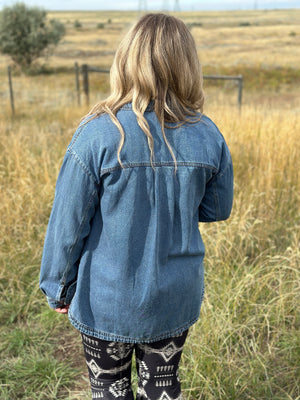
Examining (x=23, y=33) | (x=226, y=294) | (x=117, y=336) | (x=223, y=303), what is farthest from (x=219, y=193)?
(x=23, y=33)

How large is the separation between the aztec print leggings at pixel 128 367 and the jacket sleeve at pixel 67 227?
197mm

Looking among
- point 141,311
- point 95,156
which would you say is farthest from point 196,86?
point 141,311

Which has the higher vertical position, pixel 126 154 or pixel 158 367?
pixel 126 154

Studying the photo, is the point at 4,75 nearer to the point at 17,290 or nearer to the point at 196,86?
the point at 17,290

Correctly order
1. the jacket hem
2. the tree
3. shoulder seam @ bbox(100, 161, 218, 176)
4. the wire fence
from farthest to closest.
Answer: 1. the tree
2. the wire fence
3. the jacket hem
4. shoulder seam @ bbox(100, 161, 218, 176)

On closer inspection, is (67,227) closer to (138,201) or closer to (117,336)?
(138,201)

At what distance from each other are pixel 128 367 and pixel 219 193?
71 centimetres

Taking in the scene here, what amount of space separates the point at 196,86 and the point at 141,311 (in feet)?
2.40

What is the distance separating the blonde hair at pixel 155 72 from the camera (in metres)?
1.21

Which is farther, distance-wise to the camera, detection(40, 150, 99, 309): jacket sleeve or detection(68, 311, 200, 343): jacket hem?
detection(68, 311, 200, 343): jacket hem

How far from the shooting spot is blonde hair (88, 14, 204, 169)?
3.99ft

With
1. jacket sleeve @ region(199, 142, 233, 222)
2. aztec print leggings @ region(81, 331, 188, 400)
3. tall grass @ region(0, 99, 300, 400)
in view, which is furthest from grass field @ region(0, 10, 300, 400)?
jacket sleeve @ region(199, 142, 233, 222)

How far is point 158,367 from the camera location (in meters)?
1.45

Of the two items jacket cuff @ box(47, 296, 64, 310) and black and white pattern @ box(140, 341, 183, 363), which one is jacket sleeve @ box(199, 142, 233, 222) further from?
jacket cuff @ box(47, 296, 64, 310)
